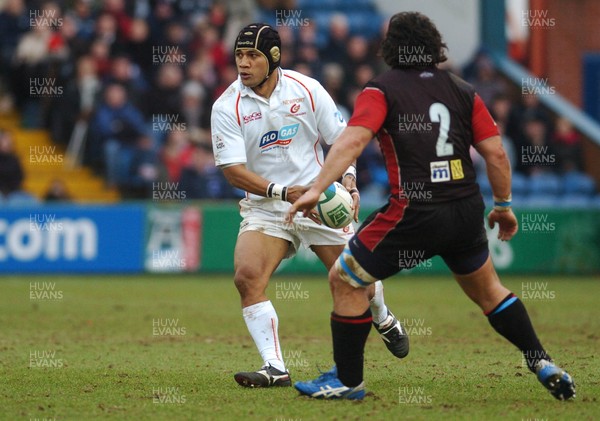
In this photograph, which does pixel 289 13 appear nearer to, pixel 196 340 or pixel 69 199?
pixel 69 199

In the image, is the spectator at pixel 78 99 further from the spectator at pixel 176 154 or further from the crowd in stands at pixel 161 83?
the spectator at pixel 176 154

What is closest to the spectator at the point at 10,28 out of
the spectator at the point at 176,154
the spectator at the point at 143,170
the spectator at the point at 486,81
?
the spectator at the point at 143,170

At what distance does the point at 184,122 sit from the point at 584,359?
12018 millimetres

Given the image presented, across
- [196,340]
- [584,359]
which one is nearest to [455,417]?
[584,359]

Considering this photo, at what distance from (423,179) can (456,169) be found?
22cm

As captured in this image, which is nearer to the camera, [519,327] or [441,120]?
[441,120]

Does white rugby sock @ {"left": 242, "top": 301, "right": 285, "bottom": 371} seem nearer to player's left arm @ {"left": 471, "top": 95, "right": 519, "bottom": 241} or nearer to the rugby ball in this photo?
the rugby ball

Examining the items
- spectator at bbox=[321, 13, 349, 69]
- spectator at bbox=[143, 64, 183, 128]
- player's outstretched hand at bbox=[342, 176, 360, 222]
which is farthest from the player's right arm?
spectator at bbox=[321, 13, 349, 69]

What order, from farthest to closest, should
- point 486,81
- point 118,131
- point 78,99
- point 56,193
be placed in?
1. point 486,81
2. point 78,99
3. point 118,131
4. point 56,193

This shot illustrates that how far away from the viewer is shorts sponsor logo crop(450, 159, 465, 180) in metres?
6.45

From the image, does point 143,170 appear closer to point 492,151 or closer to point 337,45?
point 337,45

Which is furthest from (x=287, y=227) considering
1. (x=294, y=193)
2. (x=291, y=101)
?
(x=291, y=101)

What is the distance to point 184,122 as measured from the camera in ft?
64.1

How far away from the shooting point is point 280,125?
7918 mm
